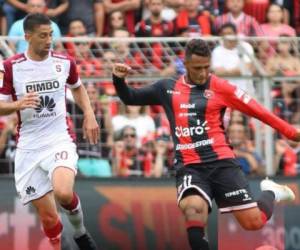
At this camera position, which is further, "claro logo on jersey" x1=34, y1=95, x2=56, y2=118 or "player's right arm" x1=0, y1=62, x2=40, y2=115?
"claro logo on jersey" x1=34, y1=95, x2=56, y2=118

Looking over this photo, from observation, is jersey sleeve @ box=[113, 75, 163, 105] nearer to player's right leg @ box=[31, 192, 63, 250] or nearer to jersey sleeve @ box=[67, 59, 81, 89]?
jersey sleeve @ box=[67, 59, 81, 89]

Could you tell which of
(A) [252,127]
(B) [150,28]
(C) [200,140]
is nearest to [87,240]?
(C) [200,140]

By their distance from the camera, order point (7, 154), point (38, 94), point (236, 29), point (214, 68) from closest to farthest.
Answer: point (38, 94)
point (7, 154)
point (214, 68)
point (236, 29)

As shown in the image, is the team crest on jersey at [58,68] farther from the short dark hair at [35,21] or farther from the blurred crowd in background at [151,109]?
the blurred crowd in background at [151,109]

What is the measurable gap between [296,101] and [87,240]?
10.9ft

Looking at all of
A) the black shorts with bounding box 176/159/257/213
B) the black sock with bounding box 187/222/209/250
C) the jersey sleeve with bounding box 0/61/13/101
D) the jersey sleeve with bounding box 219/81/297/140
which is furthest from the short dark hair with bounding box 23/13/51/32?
the black sock with bounding box 187/222/209/250

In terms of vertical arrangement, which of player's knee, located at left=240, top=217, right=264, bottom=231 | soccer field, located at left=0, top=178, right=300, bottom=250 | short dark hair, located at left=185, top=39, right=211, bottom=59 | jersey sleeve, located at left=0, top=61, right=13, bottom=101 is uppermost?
short dark hair, located at left=185, top=39, right=211, bottom=59

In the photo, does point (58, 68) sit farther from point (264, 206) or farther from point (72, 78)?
point (264, 206)

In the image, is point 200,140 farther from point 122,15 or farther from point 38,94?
point 122,15

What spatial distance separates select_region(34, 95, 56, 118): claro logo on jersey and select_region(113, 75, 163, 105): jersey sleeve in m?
0.66

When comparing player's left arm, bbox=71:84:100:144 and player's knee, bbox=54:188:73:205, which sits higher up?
player's left arm, bbox=71:84:100:144

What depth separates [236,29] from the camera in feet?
55.8

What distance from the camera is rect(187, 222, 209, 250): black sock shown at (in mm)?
12117

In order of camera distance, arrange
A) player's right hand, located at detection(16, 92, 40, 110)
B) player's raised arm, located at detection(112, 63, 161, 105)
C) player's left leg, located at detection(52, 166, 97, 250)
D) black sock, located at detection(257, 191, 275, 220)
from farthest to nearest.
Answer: black sock, located at detection(257, 191, 275, 220) < player's raised arm, located at detection(112, 63, 161, 105) < player's left leg, located at detection(52, 166, 97, 250) < player's right hand, located at detection(16, 92, 40, 110)
